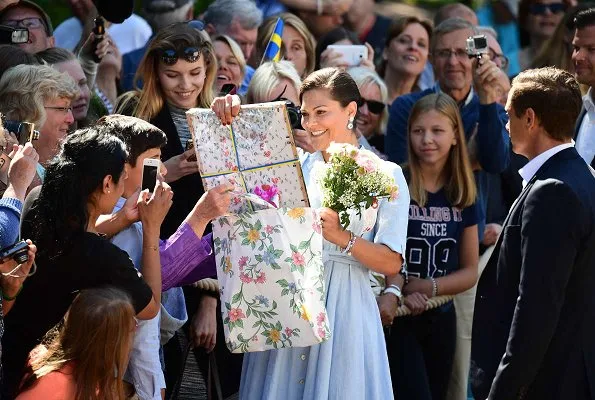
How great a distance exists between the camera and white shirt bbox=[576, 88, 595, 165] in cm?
619

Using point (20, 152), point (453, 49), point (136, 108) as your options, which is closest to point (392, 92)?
point (453, 49)

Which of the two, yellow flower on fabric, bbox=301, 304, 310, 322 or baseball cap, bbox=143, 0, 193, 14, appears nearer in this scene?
yellow flower on fabric, bbox=301, 304, 310, 322

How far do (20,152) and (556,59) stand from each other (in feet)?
15.8

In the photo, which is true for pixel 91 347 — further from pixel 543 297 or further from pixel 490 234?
pixel 490 234

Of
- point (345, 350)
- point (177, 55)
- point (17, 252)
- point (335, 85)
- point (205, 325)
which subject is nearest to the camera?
point (17, 252)

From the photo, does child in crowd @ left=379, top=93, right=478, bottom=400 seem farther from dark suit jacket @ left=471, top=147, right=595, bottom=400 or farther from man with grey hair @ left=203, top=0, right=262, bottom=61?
man with grey hair @ left=203, top=0, right=262, bottom=61

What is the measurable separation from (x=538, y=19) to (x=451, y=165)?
3.28 m

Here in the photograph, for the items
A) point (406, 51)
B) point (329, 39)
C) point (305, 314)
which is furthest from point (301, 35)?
point (305, 314)

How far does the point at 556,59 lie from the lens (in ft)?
25.8

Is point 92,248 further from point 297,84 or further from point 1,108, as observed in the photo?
point 297,84

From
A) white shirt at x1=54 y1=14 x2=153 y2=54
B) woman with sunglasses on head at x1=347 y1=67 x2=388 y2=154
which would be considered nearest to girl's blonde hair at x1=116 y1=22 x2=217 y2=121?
woman with sunglasses on head at x1=347 y1=67 x2=388 y2=154

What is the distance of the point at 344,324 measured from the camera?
4633mm

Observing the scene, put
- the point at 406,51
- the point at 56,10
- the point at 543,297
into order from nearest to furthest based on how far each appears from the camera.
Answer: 1. the point at 543,297
2. the point at 406,51
3. the point at 56,10

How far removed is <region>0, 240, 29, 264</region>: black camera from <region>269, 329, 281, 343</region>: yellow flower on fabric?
1084mm
